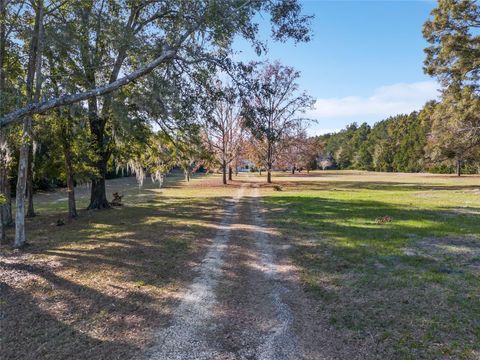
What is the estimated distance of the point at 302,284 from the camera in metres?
5.72

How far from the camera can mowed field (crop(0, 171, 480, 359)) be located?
13.0ft

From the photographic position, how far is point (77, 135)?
13062 millimetres

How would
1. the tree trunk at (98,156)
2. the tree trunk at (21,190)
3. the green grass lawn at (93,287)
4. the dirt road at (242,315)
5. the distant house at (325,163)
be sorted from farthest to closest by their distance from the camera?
the distant house at (325,163)
the tree trunk at (98,156)
the tree trunk at (21,190)
the green grass lawn at (93,287)
the dirt road at (242,315)

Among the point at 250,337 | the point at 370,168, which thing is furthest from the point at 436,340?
the point at 370,168

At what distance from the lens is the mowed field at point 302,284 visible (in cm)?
395

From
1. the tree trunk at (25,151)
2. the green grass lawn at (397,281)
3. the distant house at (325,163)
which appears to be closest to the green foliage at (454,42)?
the green grass lawn at (397,281)

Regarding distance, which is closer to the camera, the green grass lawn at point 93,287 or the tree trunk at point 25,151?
the green grass lawn at point 93,287

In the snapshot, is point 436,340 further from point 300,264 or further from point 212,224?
point 212,224

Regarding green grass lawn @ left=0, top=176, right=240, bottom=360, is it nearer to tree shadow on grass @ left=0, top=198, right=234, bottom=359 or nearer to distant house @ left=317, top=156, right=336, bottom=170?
tree shadow on grass @ left=0, top=198, right=234, bottom=359

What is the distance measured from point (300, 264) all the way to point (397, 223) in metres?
5.38

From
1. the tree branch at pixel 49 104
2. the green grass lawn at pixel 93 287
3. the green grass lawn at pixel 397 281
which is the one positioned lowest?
the green grass lawn at pixel 93 287

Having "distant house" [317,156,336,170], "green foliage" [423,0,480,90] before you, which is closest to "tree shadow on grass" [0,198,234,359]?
"green foliage" [423,0,480,90]

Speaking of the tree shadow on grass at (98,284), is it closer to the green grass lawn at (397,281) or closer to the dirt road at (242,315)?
the dirt road at (242,315)

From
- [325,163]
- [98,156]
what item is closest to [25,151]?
[98,156]
